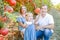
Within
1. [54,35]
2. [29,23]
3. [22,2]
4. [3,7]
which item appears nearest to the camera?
[3,7]

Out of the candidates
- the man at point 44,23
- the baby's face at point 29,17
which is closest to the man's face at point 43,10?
the man at point 44,23

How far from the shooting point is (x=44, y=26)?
1725mm

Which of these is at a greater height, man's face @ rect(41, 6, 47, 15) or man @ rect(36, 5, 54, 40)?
man's face @ rect(41, 6, 47, 15)

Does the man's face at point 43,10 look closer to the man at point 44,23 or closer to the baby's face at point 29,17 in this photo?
the man at point 44,23

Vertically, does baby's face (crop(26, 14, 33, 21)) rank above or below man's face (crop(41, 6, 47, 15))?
below

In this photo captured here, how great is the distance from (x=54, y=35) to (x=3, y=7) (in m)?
1.17

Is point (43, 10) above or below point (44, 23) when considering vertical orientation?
above

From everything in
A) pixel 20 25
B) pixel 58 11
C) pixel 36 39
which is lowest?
pixel 36 39

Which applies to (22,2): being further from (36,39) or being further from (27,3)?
(36,39)

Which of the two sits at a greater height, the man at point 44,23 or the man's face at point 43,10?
the man's face at point 43,10

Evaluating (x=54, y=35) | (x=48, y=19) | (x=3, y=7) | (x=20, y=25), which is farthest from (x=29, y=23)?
(x=3, y=7)

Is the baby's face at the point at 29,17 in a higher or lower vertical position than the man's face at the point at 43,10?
lower

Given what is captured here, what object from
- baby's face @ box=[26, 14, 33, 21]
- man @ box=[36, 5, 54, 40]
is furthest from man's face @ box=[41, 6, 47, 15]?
baby's face @ box=[26, 14, 33, 21]

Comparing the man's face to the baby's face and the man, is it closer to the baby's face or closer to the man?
the man
